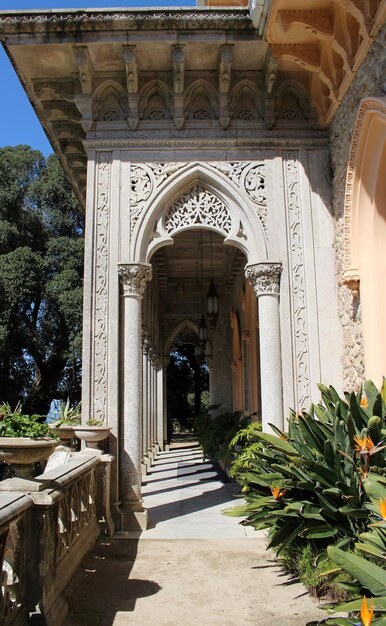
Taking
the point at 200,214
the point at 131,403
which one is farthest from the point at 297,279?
the point at 131,403

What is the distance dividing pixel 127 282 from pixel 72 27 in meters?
3.15

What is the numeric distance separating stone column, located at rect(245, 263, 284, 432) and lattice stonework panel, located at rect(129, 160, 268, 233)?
684mm

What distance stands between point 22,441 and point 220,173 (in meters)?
5.12

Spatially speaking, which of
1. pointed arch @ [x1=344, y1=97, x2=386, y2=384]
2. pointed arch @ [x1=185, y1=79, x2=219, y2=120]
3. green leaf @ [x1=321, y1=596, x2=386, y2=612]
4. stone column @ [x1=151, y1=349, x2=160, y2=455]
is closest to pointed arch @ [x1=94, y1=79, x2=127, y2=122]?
pointed arch @ [x1=185, y1=79, x2=219, y2=120]

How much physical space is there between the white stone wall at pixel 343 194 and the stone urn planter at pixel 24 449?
4.06m

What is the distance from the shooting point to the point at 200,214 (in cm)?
780

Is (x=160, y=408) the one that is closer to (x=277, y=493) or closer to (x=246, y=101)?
(x=246, y=101)

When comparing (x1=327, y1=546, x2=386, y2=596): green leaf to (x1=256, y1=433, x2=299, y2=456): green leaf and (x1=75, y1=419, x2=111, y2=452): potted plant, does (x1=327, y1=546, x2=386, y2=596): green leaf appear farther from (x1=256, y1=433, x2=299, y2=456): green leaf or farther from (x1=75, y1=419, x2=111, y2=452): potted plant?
(x1=75, y1=419, x2=111, y2=452): potted plant

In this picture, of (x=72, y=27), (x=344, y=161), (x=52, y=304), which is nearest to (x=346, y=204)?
(x=344, y=161)

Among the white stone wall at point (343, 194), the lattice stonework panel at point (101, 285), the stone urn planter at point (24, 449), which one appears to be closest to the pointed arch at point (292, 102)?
the white stone wall at point (343, 194)

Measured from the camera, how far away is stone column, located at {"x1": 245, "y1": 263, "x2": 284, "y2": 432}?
23.9ft

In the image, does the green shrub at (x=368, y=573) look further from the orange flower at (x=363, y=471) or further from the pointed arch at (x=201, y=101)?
the pointed arch at (x=201, y=101)

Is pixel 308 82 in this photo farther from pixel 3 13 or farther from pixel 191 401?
pixel 191 401

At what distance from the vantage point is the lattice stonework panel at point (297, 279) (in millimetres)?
7309
